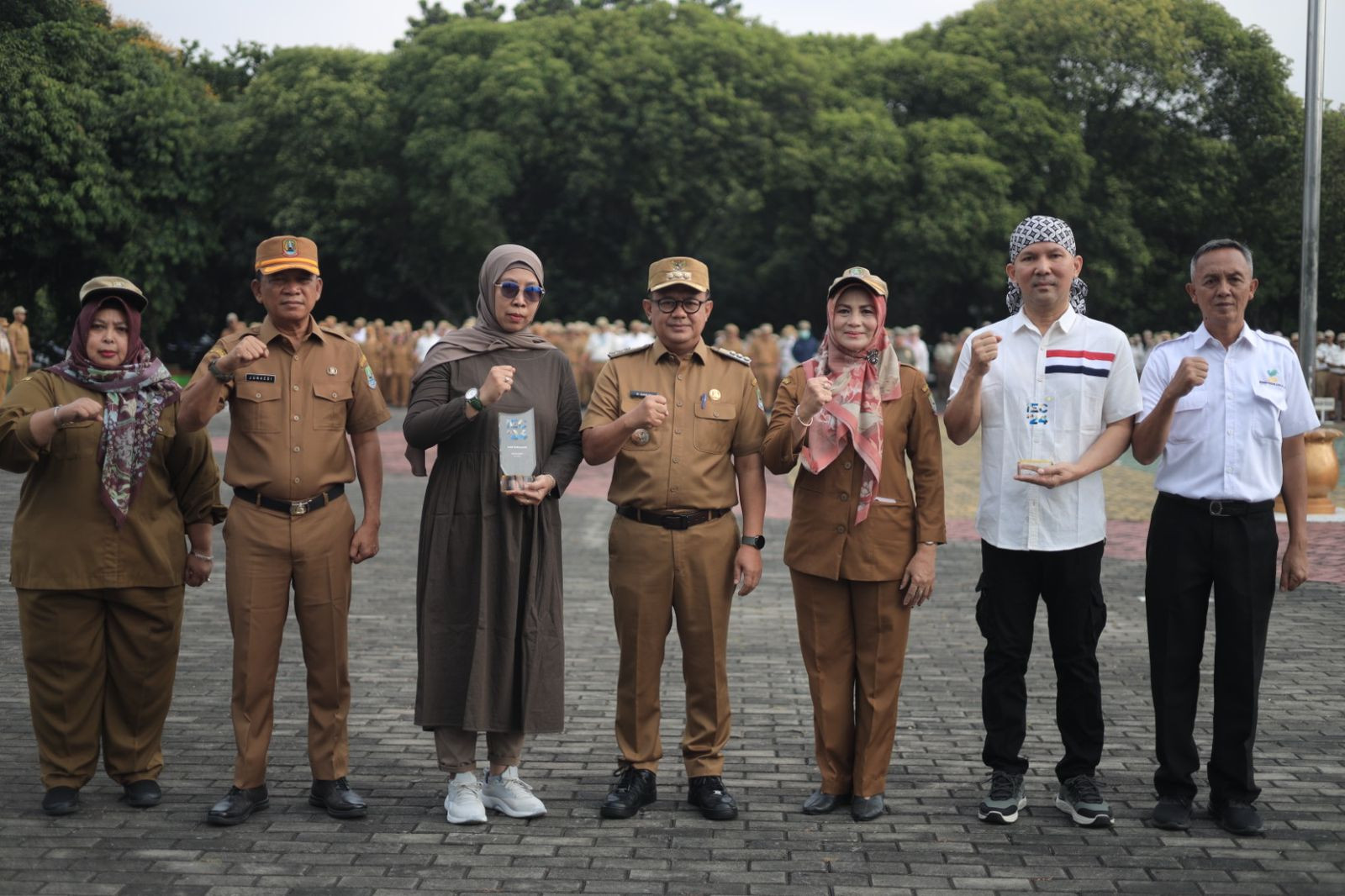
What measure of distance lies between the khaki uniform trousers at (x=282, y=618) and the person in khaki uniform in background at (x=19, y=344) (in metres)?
19.5

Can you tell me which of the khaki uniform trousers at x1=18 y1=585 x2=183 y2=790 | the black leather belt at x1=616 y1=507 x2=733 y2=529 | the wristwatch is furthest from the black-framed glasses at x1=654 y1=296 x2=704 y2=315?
the khaki uniform trousers at x1=18 y1=585 x2=183 y2=790

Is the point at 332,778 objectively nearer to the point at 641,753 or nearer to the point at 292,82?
the point at 641,753

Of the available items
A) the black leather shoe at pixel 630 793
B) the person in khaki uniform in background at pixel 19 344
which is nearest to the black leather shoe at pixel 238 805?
the black leather shoe at pixel 630 793

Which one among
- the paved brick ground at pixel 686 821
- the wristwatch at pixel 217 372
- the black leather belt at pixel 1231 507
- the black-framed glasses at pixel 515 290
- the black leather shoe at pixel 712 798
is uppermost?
the black-framed glasses at pixel 515 290

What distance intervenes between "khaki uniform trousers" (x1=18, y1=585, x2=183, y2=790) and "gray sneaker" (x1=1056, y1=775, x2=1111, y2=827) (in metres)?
3.39

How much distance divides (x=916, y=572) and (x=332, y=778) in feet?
7.42

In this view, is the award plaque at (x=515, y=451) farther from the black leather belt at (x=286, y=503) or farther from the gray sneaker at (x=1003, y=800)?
the gray sneaker at (x=1003, y=800)

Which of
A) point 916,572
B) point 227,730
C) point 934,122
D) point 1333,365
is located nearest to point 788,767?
point 916,572

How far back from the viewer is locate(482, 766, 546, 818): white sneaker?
5.34 meters

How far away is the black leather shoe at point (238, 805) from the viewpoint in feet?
17.0

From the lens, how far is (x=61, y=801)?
532 centimetres

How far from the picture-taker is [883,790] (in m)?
5.53

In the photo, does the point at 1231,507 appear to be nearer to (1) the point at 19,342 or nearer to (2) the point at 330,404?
(2) the point at 330,404

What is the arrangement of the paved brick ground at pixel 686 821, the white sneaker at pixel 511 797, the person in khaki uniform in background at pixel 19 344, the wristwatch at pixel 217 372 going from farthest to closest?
the person in khaki uniform in background at pixel 19 344 → the white sneaker at pixel 511 797 → the wristwatch at pixel 217 372 → the paved brick ground at pixel 686 821
